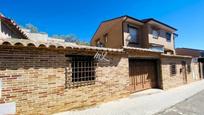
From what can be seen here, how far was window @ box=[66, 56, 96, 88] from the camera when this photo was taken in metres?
7.63

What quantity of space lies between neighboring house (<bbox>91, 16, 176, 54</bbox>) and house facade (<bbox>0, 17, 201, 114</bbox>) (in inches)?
232

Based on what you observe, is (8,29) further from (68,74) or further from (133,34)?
(133,34)

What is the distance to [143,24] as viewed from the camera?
2061cm

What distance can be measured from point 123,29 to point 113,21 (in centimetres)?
205

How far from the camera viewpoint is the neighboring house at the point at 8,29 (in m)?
8.15

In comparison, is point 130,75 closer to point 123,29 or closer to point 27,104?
point 27,104

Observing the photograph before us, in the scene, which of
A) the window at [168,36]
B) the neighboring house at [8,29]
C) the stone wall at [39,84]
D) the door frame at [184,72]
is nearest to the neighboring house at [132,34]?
the window at [168,36]

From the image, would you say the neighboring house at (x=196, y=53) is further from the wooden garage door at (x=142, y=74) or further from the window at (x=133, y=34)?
the wooden garage door at (x=142, y=74)

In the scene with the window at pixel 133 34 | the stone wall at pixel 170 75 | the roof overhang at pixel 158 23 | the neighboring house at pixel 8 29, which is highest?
the roof overhang at pixel 158 23

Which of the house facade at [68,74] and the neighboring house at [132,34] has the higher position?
the neighboring house at [132,34]

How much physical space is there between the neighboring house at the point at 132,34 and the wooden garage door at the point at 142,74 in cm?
495

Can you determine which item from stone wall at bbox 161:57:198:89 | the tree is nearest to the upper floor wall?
stone wall at bbox 161:57:198:89

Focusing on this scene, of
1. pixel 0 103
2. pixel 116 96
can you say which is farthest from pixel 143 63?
pixel 0 103

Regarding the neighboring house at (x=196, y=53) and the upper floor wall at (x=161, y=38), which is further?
the neighboring house at (x=196, y=53)
